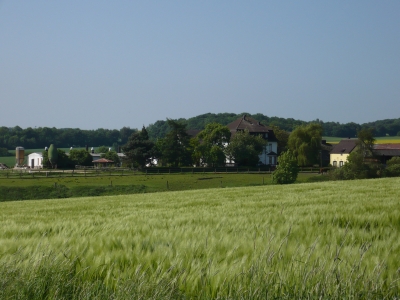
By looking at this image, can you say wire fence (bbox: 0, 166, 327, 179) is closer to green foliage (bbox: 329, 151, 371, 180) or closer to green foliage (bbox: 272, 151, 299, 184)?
green foliage (bbox: 329, 151, 371, 180)

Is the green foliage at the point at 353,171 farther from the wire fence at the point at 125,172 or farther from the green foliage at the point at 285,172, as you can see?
the wire fence at the point at 125,172

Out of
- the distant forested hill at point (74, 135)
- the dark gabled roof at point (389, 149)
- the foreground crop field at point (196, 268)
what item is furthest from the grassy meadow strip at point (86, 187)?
the distant forested hill at point (74, 135)

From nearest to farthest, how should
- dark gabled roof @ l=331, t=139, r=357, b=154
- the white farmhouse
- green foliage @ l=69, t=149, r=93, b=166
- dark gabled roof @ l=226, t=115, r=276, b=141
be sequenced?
green foliage @ l=69, t=149, r=93, b=166 → dark gabled roof @ l=331, t=139, r=357, b=154 → the white farmhouse → dark gabled roof @ l=226, t=115, r=276, b=141

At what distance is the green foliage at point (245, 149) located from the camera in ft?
316

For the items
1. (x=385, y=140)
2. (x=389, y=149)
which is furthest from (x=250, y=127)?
(x=385, y=140)

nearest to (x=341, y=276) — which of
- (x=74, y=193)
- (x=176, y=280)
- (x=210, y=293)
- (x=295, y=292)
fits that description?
(x=295, y=292)

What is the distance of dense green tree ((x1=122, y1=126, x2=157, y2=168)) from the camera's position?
93.9 meters

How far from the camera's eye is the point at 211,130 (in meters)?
104

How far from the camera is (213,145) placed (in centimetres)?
10069

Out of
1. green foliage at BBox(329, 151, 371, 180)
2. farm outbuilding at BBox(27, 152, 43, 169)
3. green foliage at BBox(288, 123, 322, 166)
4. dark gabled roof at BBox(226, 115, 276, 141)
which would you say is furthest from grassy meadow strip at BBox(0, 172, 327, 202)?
dark gabled roof at BBox(226, 115, 276, 141)

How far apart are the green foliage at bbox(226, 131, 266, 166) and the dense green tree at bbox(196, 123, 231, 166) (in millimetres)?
2098

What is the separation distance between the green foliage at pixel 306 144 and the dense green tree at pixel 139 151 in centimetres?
2679

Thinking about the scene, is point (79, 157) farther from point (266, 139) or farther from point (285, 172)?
point (285, 172)

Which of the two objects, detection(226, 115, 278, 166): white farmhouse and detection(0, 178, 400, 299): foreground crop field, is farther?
detection(226, 115, 278, 166): white farmhouse
